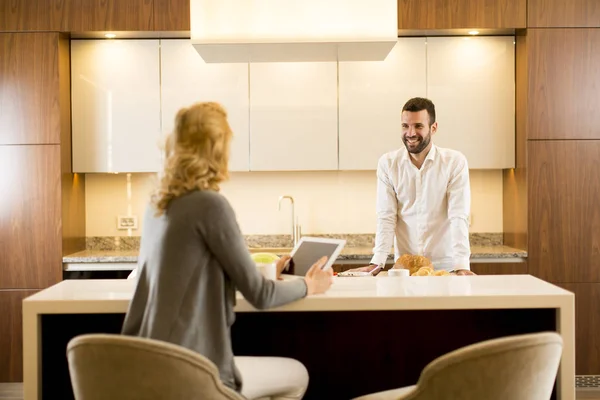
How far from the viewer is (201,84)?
14.7 feet

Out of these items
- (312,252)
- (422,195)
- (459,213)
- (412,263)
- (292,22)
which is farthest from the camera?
(422,195)

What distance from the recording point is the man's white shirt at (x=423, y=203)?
3611 millimetres

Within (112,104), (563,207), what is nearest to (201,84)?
(112,104)

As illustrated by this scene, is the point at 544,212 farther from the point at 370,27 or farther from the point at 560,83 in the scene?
the point at 370,27

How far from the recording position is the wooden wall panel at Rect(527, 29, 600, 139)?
4262 mm

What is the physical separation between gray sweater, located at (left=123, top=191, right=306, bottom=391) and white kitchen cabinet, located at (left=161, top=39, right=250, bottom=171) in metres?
2.69

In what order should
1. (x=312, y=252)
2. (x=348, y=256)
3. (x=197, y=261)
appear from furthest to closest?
(x=348, y=256), (x=312, y=252), (x=197, y=261)

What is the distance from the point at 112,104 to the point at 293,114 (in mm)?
1123

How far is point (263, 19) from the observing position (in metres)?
2.74

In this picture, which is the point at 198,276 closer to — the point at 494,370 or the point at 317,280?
the point at 317,280

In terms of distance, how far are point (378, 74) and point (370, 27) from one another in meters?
1.73

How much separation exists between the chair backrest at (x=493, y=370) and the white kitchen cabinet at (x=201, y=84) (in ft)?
9.78

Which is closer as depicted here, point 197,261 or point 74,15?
point 197,261

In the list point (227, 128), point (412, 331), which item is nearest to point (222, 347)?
point (227, 128)
